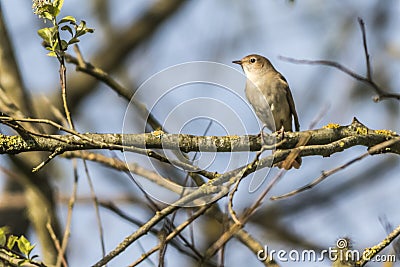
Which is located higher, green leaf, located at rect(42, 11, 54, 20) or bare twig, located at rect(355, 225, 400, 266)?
green leaf, located at rect(42, 11, 54, 20)

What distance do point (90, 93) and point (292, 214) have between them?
3106 mm

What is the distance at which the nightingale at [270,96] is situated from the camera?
541 cm

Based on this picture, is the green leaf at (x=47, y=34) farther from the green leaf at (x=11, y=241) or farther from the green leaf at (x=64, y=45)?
the green leaf at (x=11, y=241)

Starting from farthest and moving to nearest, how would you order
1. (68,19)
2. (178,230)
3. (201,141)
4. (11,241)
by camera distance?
(201,141) < (11,241) < (68,19) < (178,230)

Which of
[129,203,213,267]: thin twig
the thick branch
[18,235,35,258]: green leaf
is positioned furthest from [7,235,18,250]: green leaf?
[129,203,213,267]: thin twig

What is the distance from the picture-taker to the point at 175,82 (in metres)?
3.92

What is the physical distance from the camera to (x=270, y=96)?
18.9 ft

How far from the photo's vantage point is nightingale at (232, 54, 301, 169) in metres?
5.41

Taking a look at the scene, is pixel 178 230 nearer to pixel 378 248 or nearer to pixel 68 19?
pixel 378 248

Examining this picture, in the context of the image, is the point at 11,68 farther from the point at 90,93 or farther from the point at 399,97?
the point at 399,97

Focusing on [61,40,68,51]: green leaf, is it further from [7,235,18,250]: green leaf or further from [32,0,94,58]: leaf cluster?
[7,235,18,250]: green leaf

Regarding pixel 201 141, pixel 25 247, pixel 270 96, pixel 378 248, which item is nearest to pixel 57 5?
pixel 201 141

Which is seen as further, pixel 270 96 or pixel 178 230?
pixel 270 96

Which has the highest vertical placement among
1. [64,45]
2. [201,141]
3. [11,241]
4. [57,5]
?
[57,5]
